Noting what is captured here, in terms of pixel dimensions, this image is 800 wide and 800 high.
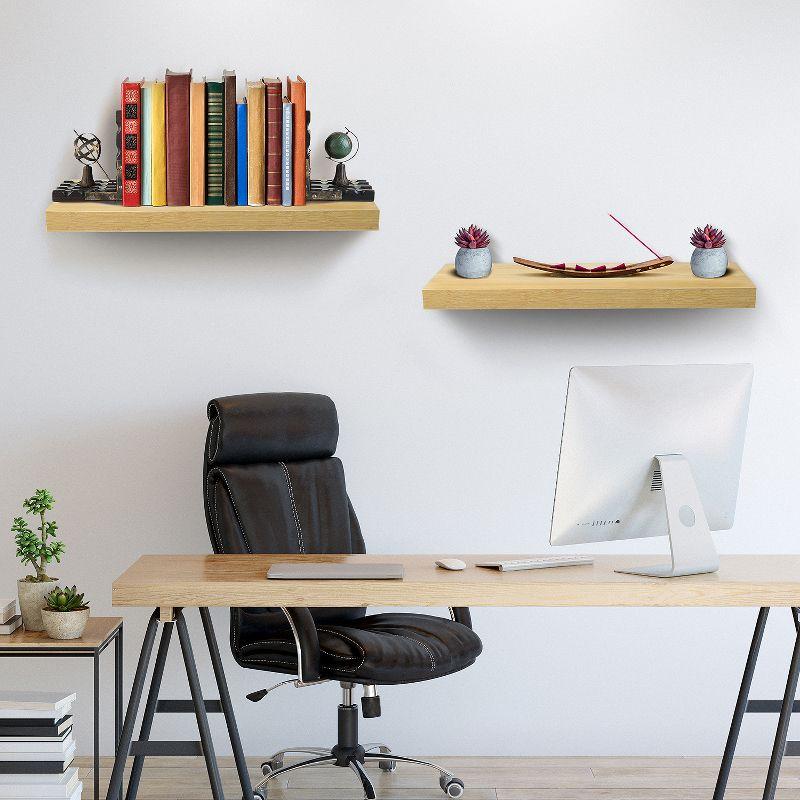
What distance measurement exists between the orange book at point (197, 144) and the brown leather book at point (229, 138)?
65 millimetres

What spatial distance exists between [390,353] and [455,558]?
1.03m

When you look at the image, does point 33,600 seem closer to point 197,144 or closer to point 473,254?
point 197,144

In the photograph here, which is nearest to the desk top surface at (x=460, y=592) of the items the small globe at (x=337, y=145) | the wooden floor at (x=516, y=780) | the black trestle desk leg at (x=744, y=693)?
the black trestle desk leg at (x=744, y=693)

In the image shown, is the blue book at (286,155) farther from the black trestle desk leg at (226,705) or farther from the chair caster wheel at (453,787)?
the chair caster wheel at (453,787)

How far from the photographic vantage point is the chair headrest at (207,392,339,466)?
3.24m

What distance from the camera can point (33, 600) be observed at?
3129 mm

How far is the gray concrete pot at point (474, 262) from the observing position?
3.55 meters

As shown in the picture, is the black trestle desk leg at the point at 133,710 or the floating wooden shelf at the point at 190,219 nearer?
the black trestle desk leg at the point at 133,710

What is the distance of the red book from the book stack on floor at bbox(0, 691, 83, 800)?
1.60 meters

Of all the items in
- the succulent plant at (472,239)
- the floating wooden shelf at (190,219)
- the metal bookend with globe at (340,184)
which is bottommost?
the succulent plant at (472,239)

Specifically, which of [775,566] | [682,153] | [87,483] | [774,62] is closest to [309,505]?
[87,483]

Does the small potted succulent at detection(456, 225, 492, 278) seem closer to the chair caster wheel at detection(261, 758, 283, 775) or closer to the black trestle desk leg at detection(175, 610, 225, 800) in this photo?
→ the black trestle desk leg at detection(175, 610, 225, 800)

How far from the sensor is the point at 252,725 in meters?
3.70

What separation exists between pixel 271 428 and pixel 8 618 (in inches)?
37.4
